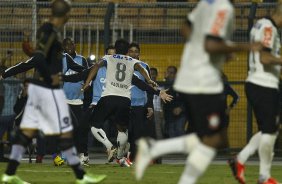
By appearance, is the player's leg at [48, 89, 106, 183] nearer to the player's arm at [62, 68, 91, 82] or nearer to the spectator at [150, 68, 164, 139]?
the player's arm at [62, 68, 91, 82]

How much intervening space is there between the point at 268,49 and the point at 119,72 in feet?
18.7

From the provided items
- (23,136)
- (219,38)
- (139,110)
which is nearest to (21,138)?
(23,136)

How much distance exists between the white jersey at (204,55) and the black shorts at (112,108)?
7.92m

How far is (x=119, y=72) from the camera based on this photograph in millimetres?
17891

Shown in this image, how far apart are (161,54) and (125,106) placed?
3.67 metres

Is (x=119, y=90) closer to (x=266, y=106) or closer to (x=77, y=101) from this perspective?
(x=77, y=101)

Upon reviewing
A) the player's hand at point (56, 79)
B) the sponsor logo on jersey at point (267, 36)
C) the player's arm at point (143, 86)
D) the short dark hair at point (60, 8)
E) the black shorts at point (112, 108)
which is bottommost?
the black shorts at point (112, 108)

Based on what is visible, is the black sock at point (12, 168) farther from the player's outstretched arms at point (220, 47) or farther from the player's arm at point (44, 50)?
the player's outstretched arms at point (220, 47)

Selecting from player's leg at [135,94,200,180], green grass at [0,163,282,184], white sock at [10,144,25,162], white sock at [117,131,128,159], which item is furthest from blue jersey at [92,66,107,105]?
player's leg at [135,94,200,180]

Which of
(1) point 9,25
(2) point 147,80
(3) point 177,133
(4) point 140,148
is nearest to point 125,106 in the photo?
A: (2) point 147,80

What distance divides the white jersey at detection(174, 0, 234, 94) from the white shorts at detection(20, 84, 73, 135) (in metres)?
2.60

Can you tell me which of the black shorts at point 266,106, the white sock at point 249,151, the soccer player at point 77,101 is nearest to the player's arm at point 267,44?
the black shorts at point 266,106

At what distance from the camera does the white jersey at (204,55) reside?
968 centimetres

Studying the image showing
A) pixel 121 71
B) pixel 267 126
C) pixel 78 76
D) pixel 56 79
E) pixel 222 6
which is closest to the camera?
pixel 222 6
